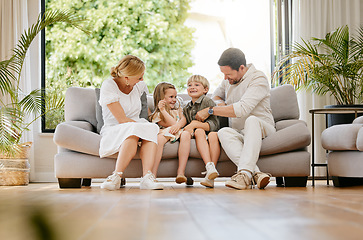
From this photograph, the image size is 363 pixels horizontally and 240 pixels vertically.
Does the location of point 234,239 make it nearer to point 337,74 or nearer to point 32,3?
point 337,74

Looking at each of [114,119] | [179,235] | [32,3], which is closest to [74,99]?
[114,119]

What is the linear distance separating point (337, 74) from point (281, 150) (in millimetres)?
1923

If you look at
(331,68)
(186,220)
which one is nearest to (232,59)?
(331,68)

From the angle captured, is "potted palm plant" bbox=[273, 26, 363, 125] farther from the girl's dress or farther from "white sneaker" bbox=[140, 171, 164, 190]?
"white sneaker" bbox=[140, 171, 164, 190]

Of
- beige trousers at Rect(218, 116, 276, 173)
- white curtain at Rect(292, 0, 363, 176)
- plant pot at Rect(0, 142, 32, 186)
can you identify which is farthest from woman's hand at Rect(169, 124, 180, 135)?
white curtain at Rect(292, 0, 363, 176)

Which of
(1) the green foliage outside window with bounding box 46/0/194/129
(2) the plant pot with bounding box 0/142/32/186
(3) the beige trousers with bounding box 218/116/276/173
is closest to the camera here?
(3) the beige trousers with bounding box 218/116/276/173

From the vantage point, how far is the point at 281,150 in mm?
3287

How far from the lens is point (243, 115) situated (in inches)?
131

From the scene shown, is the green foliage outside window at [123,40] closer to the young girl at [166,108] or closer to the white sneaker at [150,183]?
the young girl at [166,108]

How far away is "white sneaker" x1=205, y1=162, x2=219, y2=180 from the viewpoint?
10.1ft

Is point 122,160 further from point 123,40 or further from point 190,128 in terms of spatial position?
point 123,40

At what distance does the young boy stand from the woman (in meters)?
0.25

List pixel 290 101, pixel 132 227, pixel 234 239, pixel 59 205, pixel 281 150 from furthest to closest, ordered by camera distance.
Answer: pixel 290 101, pixel 281 150, pixel 59 205, pixel 132 227, pixel 234 239

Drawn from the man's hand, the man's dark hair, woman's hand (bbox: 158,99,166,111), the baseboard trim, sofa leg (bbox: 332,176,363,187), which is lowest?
the baseboard trim
